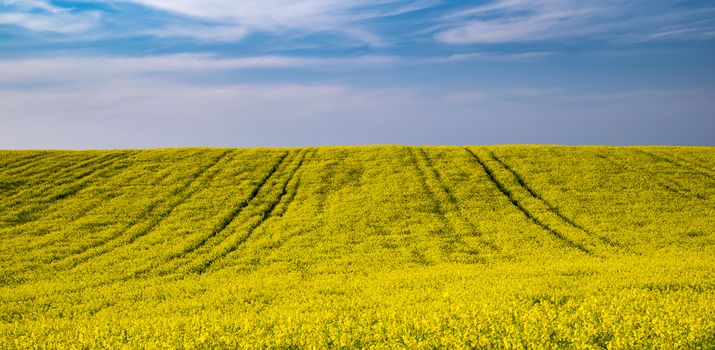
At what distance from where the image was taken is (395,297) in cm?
1756

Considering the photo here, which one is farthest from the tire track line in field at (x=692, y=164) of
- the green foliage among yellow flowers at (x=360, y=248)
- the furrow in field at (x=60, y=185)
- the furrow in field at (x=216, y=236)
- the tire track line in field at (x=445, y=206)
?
the furrow in field at (x=60, y=185)

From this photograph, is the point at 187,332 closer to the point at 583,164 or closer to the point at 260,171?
the point at 260,171

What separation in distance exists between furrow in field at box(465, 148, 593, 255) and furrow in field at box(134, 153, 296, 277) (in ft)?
58.1

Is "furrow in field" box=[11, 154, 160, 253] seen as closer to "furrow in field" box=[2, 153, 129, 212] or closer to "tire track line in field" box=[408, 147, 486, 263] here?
"furrow in field" box=[2, 153, 129, 212]

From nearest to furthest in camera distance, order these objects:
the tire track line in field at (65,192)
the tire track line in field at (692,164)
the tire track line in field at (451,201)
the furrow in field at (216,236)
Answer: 1. the furrow in field at (216,236)
2. the tire track line in field at (451,201)
3. the tire track line in field at (65,192)
4. the tire track line in field at (692,164)

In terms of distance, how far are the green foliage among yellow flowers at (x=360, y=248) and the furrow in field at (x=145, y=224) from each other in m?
0.18

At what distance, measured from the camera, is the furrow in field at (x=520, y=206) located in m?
28.1

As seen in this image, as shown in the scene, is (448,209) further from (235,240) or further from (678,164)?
(678,164)

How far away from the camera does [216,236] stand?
30.5 metres

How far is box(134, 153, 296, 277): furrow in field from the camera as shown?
25.7 m

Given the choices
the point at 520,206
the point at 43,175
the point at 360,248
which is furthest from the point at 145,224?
the point at 520,206

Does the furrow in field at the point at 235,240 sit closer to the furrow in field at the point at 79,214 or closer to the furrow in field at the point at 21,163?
the furrow in field at the point at 79,214

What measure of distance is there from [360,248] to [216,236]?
880 centimetres

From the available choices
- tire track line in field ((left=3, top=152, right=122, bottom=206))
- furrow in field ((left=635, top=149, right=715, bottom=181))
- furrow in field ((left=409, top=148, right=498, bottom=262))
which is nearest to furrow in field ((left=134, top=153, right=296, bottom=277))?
furrow in field ((left=409, top=148, right=498, bottom=262))
